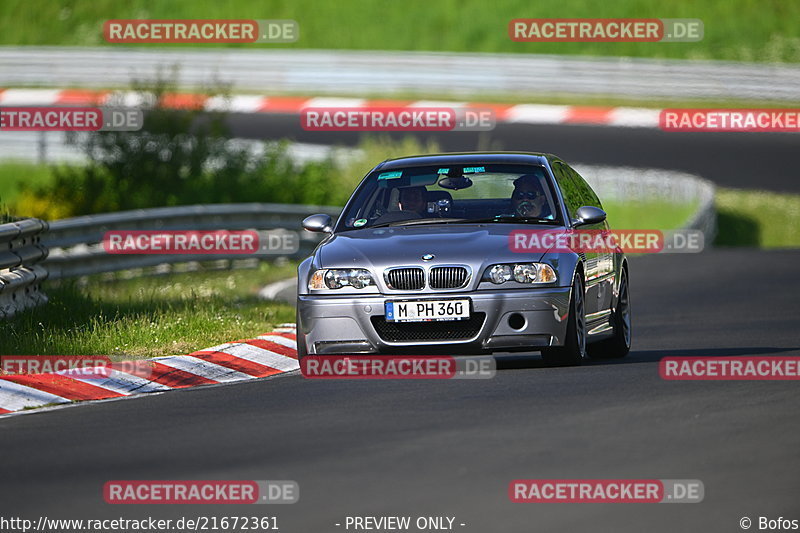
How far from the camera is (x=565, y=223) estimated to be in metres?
12.2

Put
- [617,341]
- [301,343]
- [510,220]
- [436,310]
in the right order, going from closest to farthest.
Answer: [436,310] → [301,343] → [510,220] → [617,341]

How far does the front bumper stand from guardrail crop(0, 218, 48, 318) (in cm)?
311

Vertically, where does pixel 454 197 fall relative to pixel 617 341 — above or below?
above

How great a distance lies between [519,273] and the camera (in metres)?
11.3

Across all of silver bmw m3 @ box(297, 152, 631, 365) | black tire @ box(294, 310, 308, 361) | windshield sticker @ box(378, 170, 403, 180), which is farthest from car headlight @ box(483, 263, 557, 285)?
windshield sticker @ box(378, 170, 403, 180)

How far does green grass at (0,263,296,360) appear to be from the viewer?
1253cm

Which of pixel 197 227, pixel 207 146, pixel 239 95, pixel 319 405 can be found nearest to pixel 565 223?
pixel 319 405

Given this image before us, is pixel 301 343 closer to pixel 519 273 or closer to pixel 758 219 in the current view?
pixel 519 273

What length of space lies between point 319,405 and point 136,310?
5240 mm

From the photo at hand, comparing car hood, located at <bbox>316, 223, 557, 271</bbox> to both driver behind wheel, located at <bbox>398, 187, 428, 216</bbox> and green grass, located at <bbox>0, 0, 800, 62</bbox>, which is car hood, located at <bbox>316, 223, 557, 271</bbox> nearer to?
driver behind wheel, located at <bbox>398, 187, 428, 216</bbox>

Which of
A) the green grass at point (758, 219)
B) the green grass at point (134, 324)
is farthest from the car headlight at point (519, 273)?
the green grass at point (758, 219)

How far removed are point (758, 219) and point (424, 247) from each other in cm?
2032

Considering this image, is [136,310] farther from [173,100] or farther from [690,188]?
[690,188]

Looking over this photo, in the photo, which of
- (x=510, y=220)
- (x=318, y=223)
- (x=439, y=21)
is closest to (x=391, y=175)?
(x=318, y=223)
